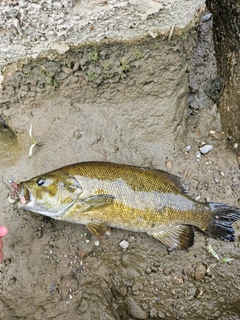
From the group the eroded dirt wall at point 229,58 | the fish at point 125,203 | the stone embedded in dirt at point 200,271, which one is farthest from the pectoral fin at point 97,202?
the eroded dirt wall at point 229,58

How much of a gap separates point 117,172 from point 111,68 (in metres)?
1.12

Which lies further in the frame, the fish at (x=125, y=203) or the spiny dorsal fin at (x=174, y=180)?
the spiny dorsal fin at (x=174, y=180)

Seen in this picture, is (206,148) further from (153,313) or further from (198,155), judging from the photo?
(153,313)

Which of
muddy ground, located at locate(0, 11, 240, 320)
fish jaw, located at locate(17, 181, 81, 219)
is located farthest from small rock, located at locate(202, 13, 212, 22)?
fish jaw, located at locate(17, 181, 81, 219)

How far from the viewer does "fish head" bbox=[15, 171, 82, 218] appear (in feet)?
11.0

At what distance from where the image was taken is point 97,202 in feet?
11.2

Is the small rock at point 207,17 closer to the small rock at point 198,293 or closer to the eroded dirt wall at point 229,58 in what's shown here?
the eroded dirt wall at point 229,58

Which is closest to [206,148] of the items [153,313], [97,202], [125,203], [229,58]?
[229,58]

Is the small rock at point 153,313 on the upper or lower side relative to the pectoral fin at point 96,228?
lower

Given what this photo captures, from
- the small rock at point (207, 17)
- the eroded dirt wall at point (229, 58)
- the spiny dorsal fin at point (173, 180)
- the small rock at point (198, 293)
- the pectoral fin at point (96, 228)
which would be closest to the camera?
the pectoral fin at point (96, 228)

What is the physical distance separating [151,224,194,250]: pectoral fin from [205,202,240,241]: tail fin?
0.20m

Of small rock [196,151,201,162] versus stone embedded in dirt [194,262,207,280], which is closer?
stone embedded in dirt [194,262,207,280]

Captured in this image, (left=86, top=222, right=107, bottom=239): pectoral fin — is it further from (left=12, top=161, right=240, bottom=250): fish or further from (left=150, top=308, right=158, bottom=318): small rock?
(left=150, top=308, right=158, bottom=318): small rock

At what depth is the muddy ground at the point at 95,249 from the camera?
3.84 meters
